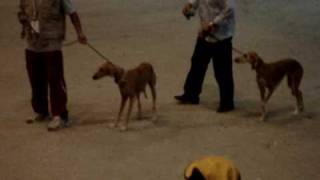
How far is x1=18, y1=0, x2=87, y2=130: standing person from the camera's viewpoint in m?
5.64

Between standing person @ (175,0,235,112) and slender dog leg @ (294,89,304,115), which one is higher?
standing person @ (175,0,235,112)

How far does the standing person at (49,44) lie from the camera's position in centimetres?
564

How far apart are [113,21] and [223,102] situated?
4.73m

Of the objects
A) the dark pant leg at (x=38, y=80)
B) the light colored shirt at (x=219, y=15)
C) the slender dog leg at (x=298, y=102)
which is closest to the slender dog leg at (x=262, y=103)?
the slender dog leg at (x=298, y=102)

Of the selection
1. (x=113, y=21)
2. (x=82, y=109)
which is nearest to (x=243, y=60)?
(x=82, y=109)

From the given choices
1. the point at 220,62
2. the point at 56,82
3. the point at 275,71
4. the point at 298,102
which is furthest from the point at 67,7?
the point at 298,102

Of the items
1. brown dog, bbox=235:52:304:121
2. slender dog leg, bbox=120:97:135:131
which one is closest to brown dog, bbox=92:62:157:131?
slender dog leg, bbox=120:97:135:131

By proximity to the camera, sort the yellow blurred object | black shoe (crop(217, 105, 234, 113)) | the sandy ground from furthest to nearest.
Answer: black shoe (crop(217, 105, 234, 113)), the sandy ground, the yellow blurred object

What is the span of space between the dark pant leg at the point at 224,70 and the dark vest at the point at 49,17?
144cm

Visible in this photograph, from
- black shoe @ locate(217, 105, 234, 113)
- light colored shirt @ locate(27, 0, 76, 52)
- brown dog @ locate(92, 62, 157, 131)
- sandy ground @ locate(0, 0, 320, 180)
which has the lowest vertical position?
sandy ground @ locate(0, 0, 320, 180)

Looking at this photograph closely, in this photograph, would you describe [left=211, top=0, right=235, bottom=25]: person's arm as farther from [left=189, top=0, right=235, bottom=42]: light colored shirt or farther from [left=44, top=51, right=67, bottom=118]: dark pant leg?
[left=44, top=51, right=67, bottom=118]: dark pant leg

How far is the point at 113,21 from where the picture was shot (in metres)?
10.7

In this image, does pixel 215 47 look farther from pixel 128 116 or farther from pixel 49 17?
pixel 49 17

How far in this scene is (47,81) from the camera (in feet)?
19.6
